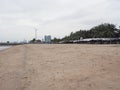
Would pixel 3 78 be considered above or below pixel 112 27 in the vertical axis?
below

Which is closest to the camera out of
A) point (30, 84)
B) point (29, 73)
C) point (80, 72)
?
point (30, 84)

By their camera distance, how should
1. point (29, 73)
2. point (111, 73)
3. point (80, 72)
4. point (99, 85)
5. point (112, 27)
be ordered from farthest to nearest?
point (112, 27) < point (29, 73) < point (80, 72) < point (111, 73) < point (99, 85)

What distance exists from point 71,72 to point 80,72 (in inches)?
20.1

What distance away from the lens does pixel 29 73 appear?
14.1 m

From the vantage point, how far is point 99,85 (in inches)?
413

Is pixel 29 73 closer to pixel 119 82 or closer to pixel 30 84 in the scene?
pixel 30 84

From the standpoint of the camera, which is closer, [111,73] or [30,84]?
[30,84]

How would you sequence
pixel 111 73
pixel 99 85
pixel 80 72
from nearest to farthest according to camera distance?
1. pixel 99 85
2. pixel 111 73
3. pixel 80 72

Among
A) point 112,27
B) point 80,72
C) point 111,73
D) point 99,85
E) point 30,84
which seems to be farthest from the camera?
point 112,27

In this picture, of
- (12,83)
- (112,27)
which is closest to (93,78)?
(12,83)

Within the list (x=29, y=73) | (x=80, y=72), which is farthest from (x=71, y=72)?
(x=29, y=73)

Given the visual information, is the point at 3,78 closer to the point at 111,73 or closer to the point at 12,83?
the point at 12,83

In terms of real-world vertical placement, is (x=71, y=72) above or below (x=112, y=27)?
below

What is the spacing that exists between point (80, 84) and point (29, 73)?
420cm
